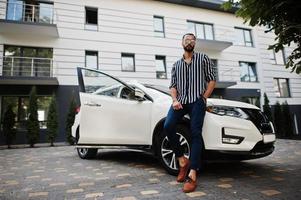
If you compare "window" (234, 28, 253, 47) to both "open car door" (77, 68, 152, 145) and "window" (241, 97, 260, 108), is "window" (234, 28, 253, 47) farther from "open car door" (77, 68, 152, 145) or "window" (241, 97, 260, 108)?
"open car door" (77, 68, 152, 145)

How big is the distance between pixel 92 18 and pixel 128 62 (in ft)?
11.6

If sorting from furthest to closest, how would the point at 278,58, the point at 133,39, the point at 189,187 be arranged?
the point at 278,58 < the point at 133,39 < the point at 189,187

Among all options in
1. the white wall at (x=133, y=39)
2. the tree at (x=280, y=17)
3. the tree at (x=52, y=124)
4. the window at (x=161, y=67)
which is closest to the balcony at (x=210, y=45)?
the white wall at (x=133, y=39)

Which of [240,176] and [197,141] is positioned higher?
[197,141]

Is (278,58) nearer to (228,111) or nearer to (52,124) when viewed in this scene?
(52,124)

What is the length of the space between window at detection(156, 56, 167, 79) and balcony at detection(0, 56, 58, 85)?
6.35 meters

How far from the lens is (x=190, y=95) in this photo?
2953 mm

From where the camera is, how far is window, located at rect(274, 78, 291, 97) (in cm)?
1822

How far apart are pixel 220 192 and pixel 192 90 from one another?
4.21ft

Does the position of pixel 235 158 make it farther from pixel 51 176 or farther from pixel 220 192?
pixel 51 176

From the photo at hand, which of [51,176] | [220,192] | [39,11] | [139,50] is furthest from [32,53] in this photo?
[220,192]

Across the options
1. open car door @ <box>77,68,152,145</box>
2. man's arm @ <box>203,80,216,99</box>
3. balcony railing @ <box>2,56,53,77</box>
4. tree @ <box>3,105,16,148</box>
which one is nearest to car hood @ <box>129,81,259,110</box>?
open car door @ <box>77,68,152,145</box>

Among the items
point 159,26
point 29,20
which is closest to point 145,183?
point 29,20

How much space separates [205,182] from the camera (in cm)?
297
